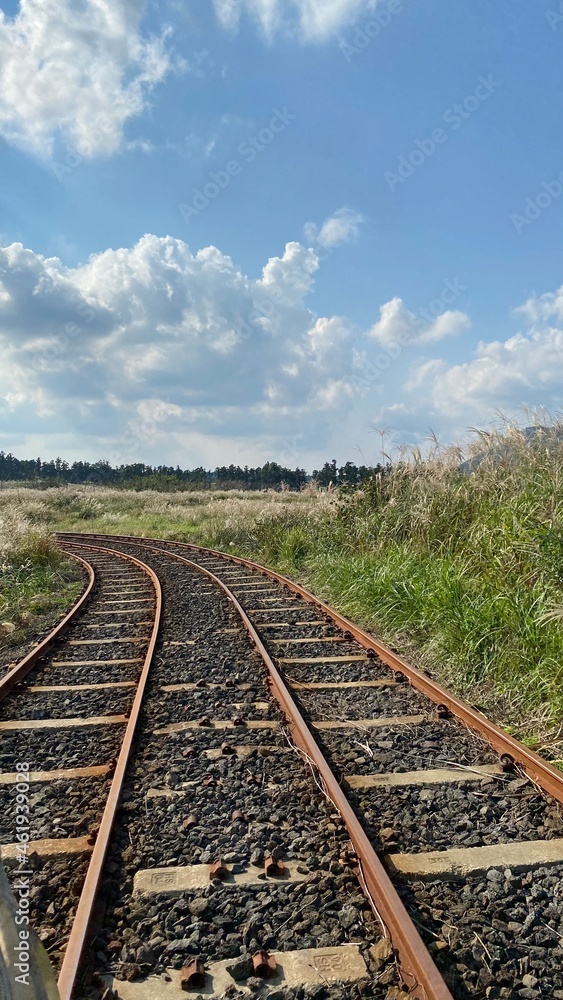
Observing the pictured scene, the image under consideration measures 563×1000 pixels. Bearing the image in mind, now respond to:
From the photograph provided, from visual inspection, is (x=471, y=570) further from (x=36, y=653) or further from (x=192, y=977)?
(x=192, y=977)

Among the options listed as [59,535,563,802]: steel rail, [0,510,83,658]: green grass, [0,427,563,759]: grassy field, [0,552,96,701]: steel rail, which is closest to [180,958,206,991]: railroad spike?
[59,535,563,802]: steel rail

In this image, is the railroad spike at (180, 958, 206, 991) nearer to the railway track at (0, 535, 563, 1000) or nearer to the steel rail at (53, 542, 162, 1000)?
the railway track at (0, 535, 563, 1000)

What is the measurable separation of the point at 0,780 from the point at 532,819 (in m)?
3.07

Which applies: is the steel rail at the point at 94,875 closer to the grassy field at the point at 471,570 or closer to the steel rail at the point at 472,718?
the steel rail at the point at 472,718

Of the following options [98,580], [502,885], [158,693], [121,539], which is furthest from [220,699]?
[121,539]

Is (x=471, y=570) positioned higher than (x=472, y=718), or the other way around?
(x=471, y=570)

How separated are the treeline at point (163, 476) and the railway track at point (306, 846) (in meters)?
6.60

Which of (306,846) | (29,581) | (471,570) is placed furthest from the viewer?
(29,581)

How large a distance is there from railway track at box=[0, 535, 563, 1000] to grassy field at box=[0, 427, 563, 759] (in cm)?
55

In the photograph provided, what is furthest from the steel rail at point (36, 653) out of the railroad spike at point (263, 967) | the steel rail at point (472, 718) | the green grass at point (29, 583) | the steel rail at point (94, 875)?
the railroad spike at point (263, 967)

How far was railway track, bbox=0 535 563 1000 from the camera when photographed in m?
2.28

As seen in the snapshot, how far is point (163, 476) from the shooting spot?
61.5 m

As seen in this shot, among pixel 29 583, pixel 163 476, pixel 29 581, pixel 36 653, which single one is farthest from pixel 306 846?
pixel 163 476

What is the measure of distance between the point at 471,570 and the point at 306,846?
4.43 meters
